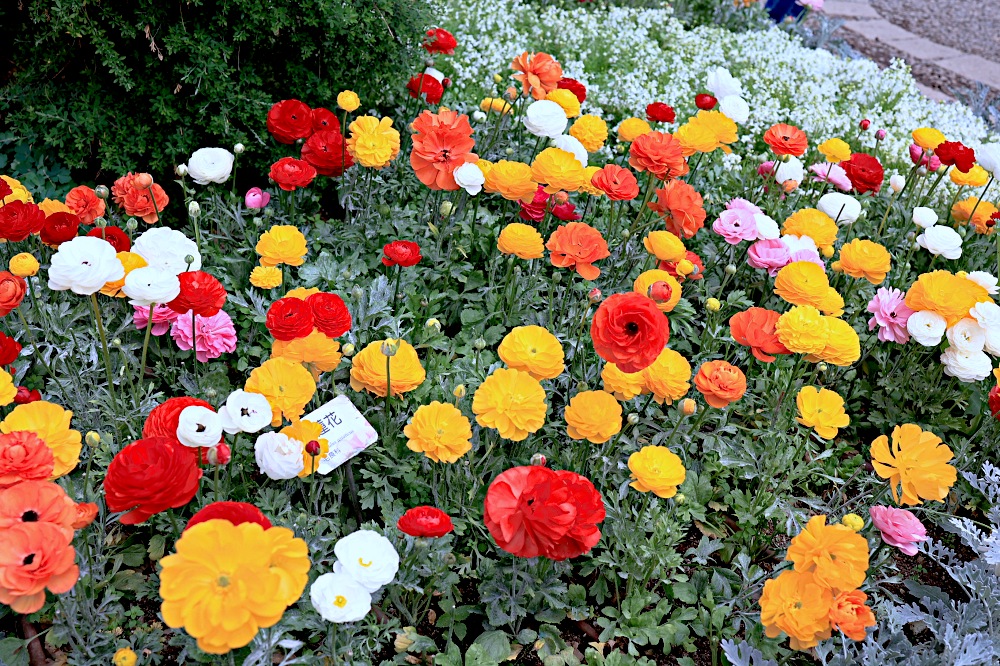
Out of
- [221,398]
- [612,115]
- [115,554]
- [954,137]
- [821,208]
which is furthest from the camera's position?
[954,137]

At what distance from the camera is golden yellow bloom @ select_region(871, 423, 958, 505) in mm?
1914

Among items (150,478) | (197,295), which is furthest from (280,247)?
(150,478)

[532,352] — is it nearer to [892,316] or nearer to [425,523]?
[425,523]

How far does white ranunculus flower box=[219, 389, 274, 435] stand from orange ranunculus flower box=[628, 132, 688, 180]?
1477 millimetres

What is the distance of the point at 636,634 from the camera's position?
194cm

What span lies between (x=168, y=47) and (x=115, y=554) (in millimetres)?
1697

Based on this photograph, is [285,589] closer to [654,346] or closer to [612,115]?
[654,346]

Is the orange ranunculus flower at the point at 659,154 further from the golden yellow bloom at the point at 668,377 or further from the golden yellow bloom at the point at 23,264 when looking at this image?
the golden yellow bloom at the point at 23,264

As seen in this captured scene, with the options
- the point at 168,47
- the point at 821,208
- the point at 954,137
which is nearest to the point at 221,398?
the point at 168,47

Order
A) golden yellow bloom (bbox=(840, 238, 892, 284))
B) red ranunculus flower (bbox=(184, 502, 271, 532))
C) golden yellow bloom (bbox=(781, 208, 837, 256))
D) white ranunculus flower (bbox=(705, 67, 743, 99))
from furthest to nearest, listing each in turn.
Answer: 1. white ranunculus flower (bbox=(705, 67, 743, 99))
2. golden yellow bloom (bbox=(781, 208, 837, 256))
3. golden yellow bloom (bbox=(840, 238, 892, 284))
4. red ranunculus flower (bbox=(184, 502, 271, 532))

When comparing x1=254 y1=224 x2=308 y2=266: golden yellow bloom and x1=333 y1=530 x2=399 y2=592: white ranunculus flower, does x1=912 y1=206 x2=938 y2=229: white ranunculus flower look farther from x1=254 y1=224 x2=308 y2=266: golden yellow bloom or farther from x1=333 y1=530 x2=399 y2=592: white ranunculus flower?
x1=333 y1=530 x2=399 y2=592: white ranunculus flower

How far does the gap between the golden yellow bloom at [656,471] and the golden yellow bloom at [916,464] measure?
1.76 feet

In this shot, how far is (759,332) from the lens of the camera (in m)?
2.12

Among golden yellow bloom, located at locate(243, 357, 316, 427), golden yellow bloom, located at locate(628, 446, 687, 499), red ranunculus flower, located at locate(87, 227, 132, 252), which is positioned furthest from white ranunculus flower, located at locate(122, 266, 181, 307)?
golden yellow bloom, located at locate(628, 446, 687, 499)
